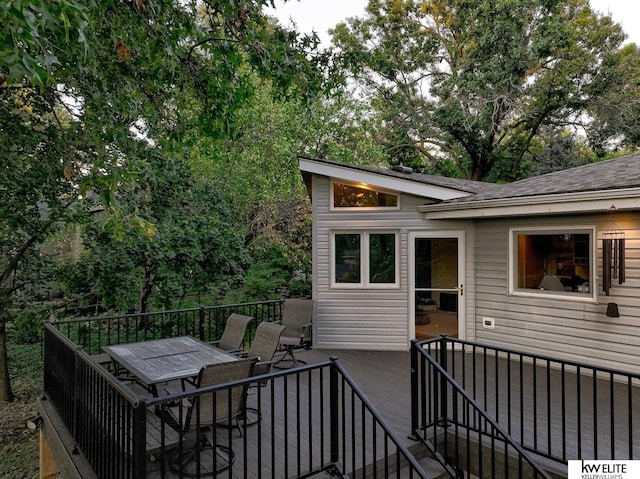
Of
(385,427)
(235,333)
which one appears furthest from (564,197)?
(235,333)

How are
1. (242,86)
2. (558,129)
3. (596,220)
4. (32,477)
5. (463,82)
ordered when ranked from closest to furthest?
(242,86), (596,220), (32,477), (463,82), (558,129)

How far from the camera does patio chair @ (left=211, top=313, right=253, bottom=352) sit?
5339mm

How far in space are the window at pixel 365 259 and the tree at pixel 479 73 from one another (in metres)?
8.52

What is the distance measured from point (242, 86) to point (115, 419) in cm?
364

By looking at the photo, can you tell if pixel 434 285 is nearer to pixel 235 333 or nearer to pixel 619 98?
pixel 235 333

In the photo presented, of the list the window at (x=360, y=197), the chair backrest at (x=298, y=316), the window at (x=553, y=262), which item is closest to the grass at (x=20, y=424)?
the chair backrest at (x=298, y=316)

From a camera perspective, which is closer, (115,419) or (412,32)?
(115,419)

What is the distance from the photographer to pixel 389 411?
448 centimetres

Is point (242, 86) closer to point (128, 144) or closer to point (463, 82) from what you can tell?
point (128, 144)

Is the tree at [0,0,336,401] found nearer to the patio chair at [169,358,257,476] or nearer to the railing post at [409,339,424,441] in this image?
the patio chair at [169,358,257,476]

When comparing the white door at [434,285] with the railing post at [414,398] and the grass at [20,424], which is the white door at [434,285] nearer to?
the railing post at [414,398]

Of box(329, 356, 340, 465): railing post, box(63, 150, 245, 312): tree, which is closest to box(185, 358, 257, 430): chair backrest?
box(329, 356, 340, 465): railing post

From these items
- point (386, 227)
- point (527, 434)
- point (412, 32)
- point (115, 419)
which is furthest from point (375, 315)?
point (412, 32)

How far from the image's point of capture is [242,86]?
15.6ft
